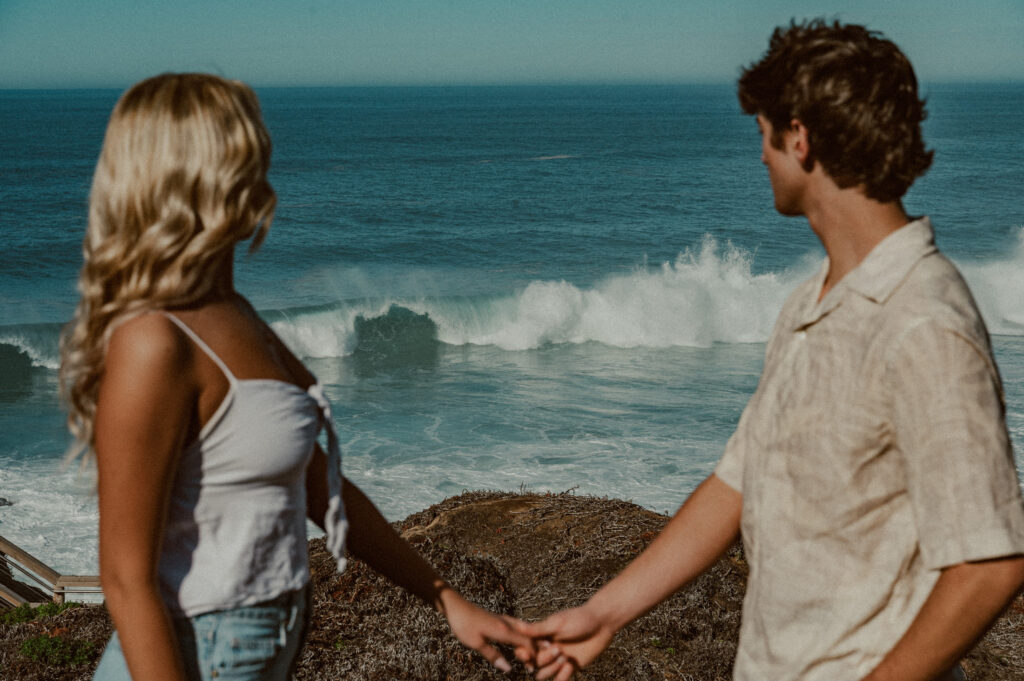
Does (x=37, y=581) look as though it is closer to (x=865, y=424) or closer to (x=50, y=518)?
(x=50, y=518)

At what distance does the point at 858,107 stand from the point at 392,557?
1460 millimetres

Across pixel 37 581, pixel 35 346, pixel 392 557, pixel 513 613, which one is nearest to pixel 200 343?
pixel 392 557

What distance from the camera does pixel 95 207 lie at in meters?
1.67

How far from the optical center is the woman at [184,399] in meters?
1.60

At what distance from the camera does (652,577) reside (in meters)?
2.47

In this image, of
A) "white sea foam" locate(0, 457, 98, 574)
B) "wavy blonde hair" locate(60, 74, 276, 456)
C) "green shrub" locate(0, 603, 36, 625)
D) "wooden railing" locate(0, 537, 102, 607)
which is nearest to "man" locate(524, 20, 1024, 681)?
"wavy blonde hair" locate(60, 74, 276, 456)

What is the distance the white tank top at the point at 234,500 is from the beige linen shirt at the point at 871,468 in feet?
3.09

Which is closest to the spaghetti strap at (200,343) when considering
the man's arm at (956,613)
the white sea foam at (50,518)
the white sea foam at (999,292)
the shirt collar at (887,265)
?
the shirt collar at (887,265)

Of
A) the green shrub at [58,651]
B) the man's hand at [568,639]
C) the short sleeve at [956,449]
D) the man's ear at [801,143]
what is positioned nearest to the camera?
the short sleeve at [956,449]

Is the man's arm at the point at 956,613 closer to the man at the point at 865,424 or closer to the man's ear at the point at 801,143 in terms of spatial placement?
the man at the point at 865,424

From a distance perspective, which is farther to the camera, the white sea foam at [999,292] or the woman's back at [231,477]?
the white sea foam at [999,292]

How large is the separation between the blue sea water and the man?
1414 millimetres

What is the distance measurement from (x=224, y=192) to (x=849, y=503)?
48.9 inches

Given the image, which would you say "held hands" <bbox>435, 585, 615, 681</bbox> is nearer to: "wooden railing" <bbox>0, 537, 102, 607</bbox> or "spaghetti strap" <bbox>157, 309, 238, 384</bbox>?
"spaghetti strap" <bbox>157, 309, 238, 384</bbox>
